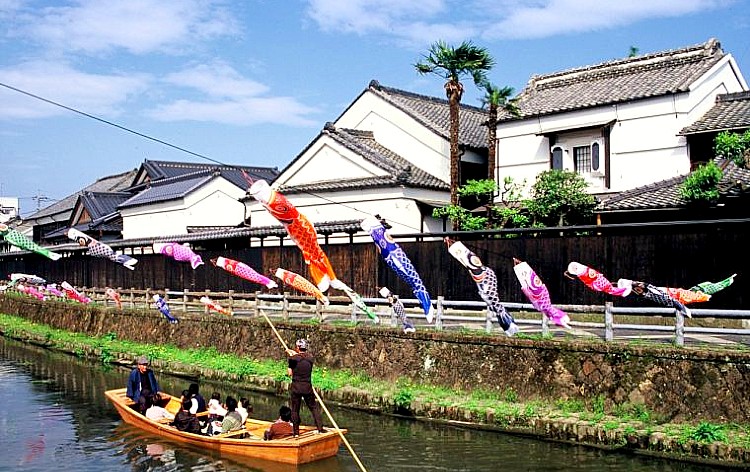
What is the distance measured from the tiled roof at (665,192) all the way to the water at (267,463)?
1008cm

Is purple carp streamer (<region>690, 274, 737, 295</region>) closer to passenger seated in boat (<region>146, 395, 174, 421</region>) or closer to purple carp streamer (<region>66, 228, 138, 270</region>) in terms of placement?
passenger seated in boat (<region>146, 395, 174, 421</region>)

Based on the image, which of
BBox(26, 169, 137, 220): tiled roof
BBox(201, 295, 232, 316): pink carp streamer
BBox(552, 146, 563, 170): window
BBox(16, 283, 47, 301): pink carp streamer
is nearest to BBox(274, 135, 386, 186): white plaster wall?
BBox(552, 146, 563, 170): window

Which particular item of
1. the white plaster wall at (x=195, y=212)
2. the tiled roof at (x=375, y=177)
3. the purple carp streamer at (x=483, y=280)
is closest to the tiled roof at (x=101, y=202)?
the white plaster wall at (x=195, y=212)

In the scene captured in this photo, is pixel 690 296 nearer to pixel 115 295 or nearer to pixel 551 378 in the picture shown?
pixel 551 378

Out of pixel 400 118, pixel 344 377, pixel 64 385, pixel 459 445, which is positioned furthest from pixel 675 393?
pixel 400 118

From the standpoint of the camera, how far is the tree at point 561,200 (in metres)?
25.3

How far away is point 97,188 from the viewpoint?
67938mm

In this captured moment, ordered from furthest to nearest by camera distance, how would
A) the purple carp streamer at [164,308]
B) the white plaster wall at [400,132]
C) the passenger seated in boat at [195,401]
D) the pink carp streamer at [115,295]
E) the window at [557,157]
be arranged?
the white plaster wall at [400,132], the pink carp streamer at [115,295], the window at [557,157], the purple carp streamer at [164,308], the passenger seated in boat at [195,401]

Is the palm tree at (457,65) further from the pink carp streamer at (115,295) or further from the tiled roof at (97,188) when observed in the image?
the tiled roof at (97,188)

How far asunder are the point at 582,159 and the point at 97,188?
170ft

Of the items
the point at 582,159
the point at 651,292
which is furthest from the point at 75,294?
the point at 651,292

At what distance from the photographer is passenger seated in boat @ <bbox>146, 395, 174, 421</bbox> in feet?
57.2

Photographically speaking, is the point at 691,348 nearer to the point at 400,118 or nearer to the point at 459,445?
the point at 459,445

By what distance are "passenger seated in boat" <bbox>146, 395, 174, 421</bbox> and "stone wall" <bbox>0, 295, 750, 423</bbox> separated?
5526 mm
